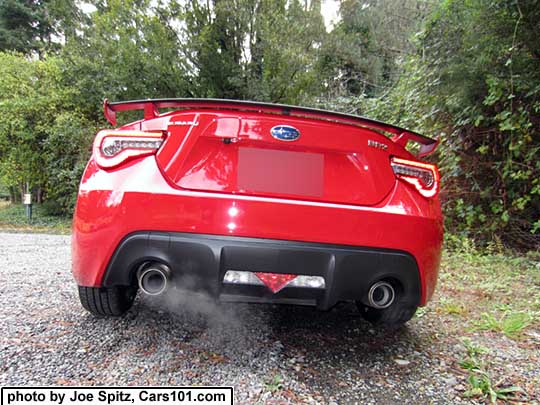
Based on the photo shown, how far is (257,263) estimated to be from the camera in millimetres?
1222

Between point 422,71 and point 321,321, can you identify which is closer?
point 321,321

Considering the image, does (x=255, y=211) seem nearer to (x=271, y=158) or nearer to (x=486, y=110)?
(x=271, y=158)

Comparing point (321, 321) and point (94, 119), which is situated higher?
point (94, 119)

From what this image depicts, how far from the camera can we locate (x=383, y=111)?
6.22 metres

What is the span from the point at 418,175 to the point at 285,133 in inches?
24.9

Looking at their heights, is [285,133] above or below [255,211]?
above

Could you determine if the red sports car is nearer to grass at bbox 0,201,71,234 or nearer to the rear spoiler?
the rear spoiler

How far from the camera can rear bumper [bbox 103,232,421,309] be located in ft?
3.99

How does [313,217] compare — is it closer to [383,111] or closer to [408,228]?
[408,228]

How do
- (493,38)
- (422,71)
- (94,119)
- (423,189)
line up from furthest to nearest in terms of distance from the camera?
(94,119) < (422,71) < (493,38) < (423,189)

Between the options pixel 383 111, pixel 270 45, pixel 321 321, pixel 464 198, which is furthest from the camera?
pixel 270 45

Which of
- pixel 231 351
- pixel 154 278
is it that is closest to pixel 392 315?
pixel 231 351

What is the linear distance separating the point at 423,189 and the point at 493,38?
2.94m

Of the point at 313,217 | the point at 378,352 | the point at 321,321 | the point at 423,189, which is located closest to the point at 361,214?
the point at 313,217
